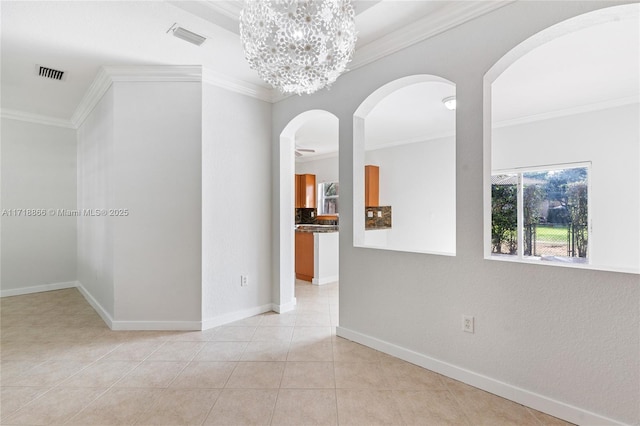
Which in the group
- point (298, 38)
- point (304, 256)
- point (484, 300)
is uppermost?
point (298, 38)

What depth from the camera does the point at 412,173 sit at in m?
6.04

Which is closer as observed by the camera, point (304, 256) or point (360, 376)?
point (360, 376)

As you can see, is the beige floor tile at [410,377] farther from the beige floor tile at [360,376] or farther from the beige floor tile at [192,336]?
the beige floor tile at [192,336]

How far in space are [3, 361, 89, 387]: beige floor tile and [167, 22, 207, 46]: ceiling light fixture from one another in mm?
2778

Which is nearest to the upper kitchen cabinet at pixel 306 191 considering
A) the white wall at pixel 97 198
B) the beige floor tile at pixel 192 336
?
the white wall at pixel 97 198

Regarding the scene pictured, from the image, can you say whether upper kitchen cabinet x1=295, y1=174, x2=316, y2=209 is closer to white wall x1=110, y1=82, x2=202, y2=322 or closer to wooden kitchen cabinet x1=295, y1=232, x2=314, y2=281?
wooden kitchen cabinet x1=295, y1=232, x2=314, y2=281

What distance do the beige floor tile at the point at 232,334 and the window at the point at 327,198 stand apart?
5.03 metres

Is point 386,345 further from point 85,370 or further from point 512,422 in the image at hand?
point 85,370

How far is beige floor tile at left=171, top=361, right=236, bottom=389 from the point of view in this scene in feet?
6.86

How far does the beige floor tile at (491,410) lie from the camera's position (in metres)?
1.73

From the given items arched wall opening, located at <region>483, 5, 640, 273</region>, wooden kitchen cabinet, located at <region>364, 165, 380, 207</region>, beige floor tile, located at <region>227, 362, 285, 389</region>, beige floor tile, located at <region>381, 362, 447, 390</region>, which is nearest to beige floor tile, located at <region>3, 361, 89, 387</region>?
beige floor tile, located at <region>227, 362, 285, 389</region>

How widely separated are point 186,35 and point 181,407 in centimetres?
278

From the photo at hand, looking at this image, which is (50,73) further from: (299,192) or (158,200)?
(299,192)

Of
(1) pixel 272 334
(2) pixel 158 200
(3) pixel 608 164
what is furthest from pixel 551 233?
(2) pixel 158 200
